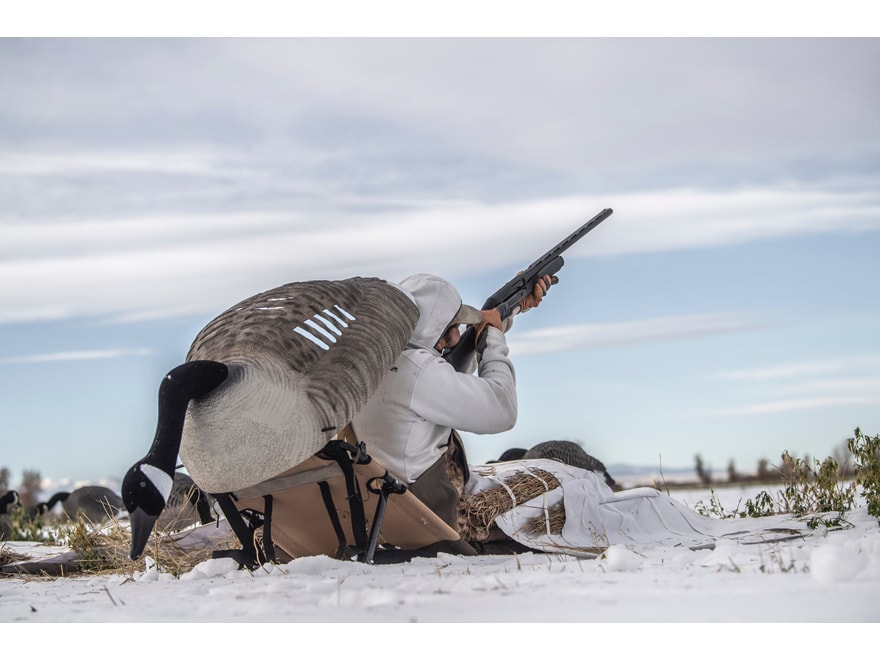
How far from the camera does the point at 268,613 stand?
Result: 10.4ft

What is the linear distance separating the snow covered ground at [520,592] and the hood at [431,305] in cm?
109

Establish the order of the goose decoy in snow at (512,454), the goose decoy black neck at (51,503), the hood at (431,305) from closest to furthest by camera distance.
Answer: the hood at (431,305) → the goose decoy in snow at (512,454) → the goose decoy black neck at (51,503)

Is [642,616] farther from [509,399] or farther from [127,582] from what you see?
[127,582]

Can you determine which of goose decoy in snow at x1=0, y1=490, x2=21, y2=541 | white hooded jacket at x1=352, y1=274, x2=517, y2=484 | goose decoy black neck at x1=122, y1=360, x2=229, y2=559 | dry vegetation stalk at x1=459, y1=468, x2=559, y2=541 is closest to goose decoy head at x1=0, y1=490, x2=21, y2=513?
goose decoy in snow at x1=0, y1=490, x2=21, y2=541

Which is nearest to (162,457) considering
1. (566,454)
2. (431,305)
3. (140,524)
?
(140,524)

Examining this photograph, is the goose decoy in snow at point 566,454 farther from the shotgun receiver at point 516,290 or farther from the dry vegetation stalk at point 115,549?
the dry vegetation stalk at point 115,549

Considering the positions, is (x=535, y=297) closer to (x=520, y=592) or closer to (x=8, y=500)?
(x=520, y=592)

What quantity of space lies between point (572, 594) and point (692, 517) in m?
2.92

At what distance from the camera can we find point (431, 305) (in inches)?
180

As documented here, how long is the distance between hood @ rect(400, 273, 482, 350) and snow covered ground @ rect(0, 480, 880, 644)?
1090 mm

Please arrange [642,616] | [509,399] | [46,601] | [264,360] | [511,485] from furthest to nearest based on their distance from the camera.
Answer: [511,485]
[509,399]
[46,601]
[264,360]
[642,616]

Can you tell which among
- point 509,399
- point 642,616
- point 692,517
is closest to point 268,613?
point 642,616

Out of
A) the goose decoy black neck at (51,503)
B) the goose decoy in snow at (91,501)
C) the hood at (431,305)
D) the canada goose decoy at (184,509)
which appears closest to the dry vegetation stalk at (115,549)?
the canada goose decoy at (184,509)

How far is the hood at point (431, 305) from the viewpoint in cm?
453
